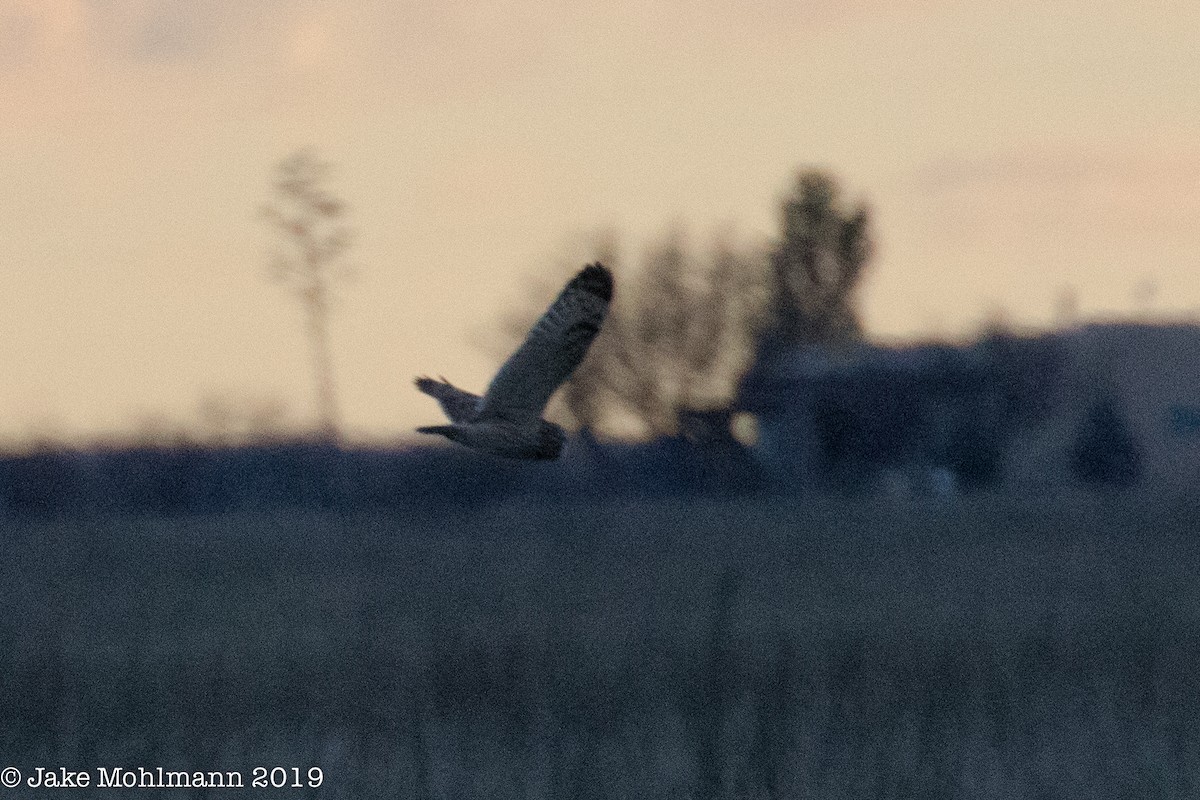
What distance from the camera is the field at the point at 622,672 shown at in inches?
548

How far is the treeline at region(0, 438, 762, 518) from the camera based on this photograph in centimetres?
3584

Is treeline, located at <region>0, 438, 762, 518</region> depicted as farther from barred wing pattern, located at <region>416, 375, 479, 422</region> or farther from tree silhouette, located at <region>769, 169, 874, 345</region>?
barred wing pattern, located at <region>416, 375, 479, 422</region>

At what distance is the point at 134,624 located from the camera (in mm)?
20781

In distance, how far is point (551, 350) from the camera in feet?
36.4

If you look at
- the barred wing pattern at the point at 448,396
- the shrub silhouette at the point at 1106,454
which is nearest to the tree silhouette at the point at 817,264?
the shrub silhouette at the point at 1106,454

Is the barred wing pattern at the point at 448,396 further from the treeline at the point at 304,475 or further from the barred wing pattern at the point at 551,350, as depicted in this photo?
the treeline at the point at 304,475

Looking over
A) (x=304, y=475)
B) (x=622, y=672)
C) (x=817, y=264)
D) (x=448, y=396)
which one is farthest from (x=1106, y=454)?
(x=448, y=396)

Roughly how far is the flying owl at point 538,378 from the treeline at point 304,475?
23.7 metres

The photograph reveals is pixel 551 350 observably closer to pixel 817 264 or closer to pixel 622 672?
pixel 622 672

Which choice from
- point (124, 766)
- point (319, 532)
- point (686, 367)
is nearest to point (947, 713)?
point (124, 766)

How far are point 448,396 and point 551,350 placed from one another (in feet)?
3.10

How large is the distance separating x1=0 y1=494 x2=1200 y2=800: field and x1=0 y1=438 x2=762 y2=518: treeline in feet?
30.3

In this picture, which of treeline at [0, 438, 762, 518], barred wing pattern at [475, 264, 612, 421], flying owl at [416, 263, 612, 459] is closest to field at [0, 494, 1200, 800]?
flying owl at [416, 263, 612, 459]

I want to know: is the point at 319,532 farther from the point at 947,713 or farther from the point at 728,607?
the point at 728,607
